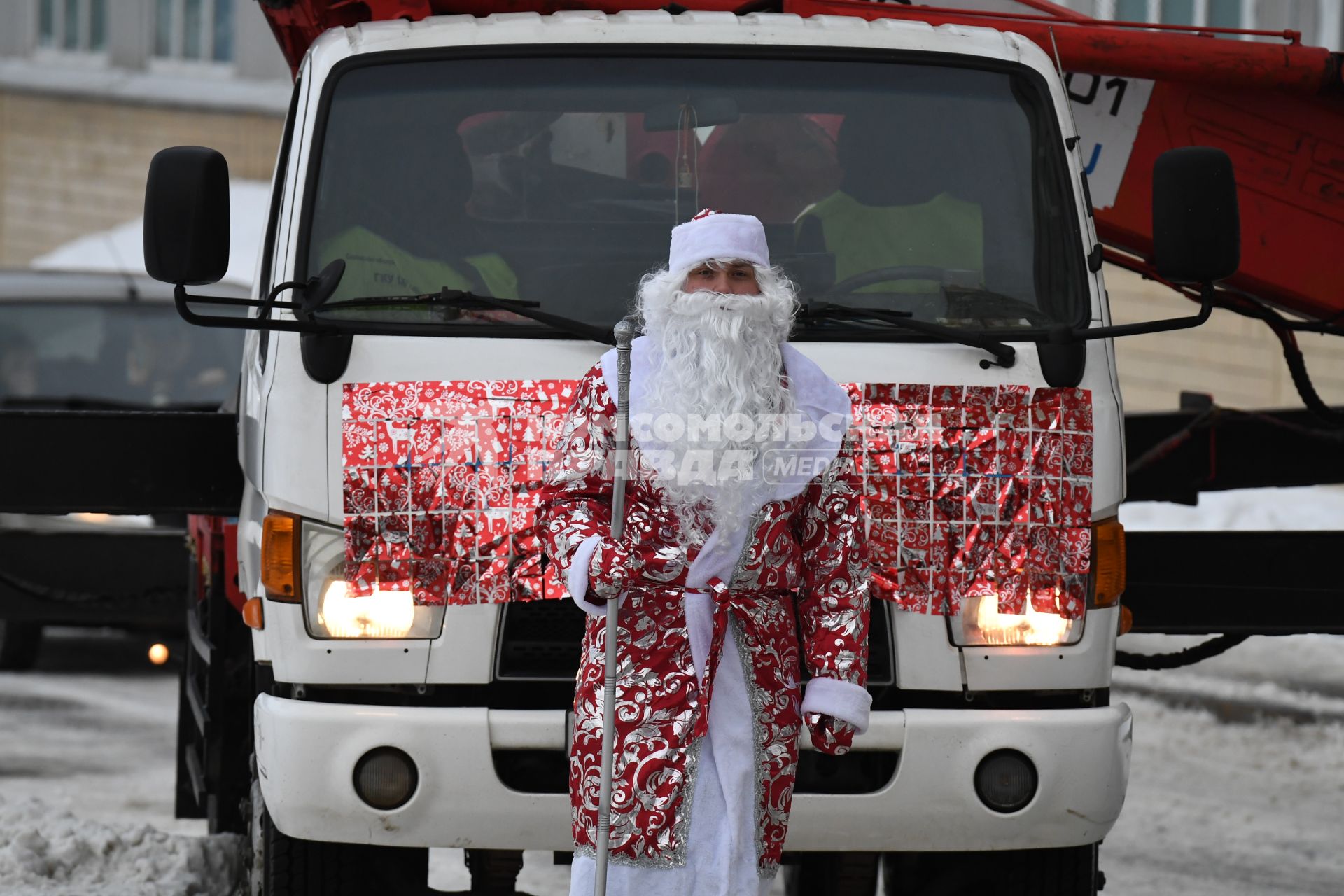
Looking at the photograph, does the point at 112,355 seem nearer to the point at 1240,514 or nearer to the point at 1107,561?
the point at 1107,561

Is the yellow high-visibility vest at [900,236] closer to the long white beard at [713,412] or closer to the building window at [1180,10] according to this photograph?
the long white beard at [713,412]

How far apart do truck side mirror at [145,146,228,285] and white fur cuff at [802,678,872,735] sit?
161 centimetres

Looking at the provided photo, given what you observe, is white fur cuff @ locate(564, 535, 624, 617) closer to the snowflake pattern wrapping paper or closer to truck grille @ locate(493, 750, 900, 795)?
the snowflake pattern wrapping paper

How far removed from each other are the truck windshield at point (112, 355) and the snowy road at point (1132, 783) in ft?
5.17

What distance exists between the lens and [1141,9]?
1834 cm

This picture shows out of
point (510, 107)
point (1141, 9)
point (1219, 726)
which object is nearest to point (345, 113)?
point (510, 107)

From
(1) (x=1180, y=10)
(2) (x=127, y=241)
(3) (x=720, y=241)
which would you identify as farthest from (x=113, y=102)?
(3) (x=720, y=241)

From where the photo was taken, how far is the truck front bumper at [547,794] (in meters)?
4.19

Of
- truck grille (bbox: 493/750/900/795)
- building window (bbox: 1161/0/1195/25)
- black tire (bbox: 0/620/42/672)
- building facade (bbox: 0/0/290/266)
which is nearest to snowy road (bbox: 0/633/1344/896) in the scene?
black tire (bbox: 0/620/42/672)

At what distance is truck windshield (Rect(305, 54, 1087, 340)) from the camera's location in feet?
14.9

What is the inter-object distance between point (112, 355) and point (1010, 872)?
24.0 ft

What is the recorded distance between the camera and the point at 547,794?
13.9 feet

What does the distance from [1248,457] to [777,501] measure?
12.2 feet

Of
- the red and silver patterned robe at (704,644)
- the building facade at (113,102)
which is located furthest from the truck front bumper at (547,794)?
the building facade at (113,102)
